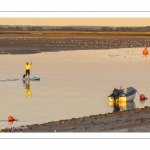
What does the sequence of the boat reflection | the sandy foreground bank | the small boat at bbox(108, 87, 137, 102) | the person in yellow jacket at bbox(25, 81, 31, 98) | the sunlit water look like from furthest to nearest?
1. the person in yellow jacket at bbox(25, 81, 31, 98)
2. the small boat at bbox(108, 87, 137, 102)
3. the boat reflection
4. the sunlit water
5. the sandy foreground bank

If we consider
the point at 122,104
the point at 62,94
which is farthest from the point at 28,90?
the point at 122,104

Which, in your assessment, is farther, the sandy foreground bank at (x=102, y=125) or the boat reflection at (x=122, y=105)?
the boat reflection at (x=122, y=105)

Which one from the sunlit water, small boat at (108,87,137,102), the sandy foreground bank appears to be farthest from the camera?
small boat at (108,87,137,102)

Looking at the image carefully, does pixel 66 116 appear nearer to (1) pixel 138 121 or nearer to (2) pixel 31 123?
(2) pixel 31 123

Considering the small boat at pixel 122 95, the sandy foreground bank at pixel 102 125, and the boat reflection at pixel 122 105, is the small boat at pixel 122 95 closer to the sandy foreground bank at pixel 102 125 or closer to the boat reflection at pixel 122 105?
the boat reflection at pixel 122 105

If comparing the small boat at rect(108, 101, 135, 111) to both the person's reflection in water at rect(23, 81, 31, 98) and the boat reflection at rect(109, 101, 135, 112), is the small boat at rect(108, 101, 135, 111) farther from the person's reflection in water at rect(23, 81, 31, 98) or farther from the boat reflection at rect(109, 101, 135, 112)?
the person's reflection in water at rect(23, 81, 31, 98)

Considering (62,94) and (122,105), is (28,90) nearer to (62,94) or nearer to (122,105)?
(62,94)

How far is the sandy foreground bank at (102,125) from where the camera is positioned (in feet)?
56.2

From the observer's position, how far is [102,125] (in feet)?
60.3

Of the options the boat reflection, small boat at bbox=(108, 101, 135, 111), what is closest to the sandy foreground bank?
the boat reflection

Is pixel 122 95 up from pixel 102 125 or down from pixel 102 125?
up

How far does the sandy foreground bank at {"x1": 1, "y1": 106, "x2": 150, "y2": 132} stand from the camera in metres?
17.1

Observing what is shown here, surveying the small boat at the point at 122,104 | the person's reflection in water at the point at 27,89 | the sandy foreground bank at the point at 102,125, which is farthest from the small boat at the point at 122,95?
the sandy foreground bank at the point at 102,125

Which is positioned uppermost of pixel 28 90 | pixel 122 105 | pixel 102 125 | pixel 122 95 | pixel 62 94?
pixel 28 90
